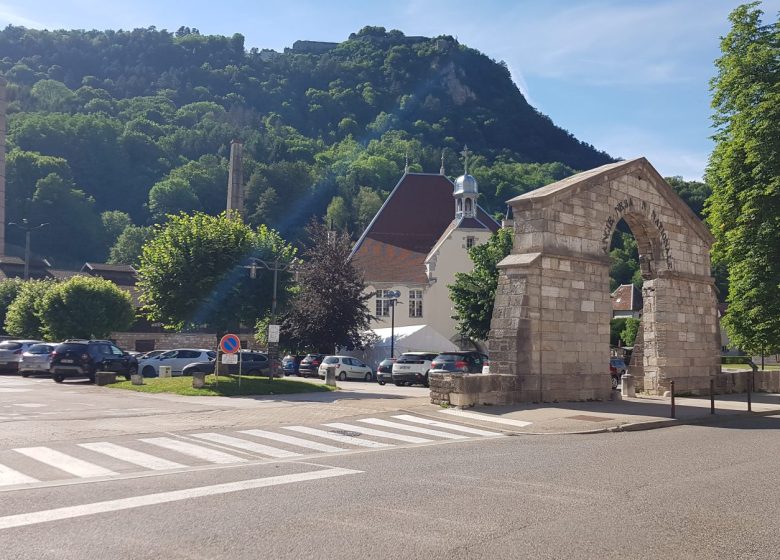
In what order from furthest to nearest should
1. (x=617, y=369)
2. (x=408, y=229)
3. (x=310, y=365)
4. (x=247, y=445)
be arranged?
(x=408, y=229) → (x=310, y=365) → (x=617, y=369) → (x=247, y=445)

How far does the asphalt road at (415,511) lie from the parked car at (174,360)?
23.8 m

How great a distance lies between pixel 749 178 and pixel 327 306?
25.4m

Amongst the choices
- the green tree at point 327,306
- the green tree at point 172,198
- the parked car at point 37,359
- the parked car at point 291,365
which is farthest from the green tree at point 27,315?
the green tree at point 172,198

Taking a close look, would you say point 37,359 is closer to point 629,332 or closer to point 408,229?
point 408,229

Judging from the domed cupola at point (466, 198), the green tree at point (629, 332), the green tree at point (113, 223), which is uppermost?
the green tree at point (113, 223)

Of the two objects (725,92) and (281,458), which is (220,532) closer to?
(281,458)

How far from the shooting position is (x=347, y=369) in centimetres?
4078

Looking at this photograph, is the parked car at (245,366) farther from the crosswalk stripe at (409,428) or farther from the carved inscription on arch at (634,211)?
the carved inscription on arch at (634,211)

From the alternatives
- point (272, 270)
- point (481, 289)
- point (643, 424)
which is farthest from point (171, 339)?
point (643, 424)

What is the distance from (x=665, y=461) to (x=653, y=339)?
45.4 feet

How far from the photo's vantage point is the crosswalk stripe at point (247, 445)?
11500mm

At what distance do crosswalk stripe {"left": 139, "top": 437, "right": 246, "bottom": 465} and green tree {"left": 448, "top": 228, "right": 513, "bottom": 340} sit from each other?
107 ft

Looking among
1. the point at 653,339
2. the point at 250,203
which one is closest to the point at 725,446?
the point at 653,339

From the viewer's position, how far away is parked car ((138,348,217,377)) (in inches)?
1308
